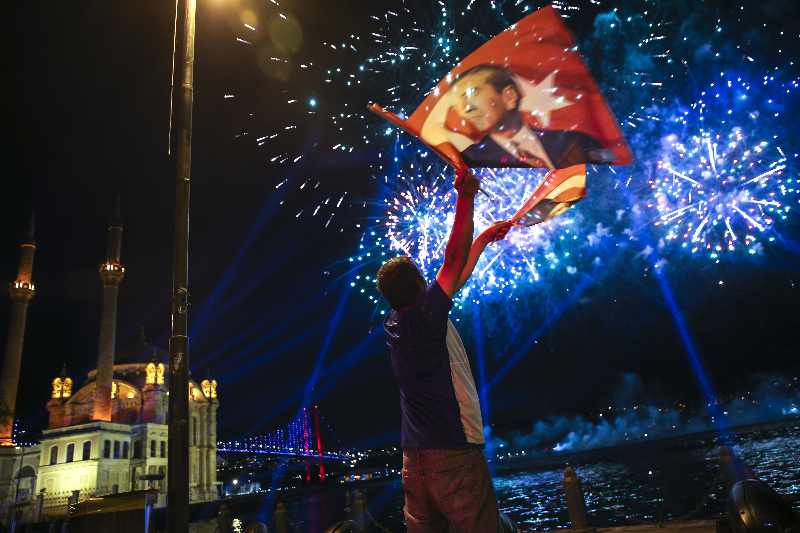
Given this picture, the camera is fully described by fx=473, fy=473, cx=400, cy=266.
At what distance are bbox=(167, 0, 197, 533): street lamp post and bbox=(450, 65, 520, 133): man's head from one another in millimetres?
4017

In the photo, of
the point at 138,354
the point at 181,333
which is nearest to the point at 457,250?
the point at 181,333

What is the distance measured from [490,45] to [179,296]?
4.47 m

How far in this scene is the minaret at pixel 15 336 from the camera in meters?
45.2

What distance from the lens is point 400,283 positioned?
2738 mm

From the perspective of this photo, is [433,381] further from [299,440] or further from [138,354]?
Answer: [299,440]

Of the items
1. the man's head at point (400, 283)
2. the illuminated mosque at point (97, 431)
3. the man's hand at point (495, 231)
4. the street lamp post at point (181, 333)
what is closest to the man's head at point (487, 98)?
the man's hand at point (495, 231)

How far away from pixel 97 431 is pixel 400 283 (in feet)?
194

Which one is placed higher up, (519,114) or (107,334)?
(107,334)

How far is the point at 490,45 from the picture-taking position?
3.83 m

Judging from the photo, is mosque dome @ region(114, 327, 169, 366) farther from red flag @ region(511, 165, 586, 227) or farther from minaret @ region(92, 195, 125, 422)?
red flag @ region(511, 165, 586, 227)

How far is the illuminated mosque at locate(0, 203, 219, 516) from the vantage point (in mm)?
46000

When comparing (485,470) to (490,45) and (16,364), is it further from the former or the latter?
(16,364)

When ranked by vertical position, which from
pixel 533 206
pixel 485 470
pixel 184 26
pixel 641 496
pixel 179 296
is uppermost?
pixel 184 26

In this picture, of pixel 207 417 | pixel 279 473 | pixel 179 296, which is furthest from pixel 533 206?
pixel 279 473
